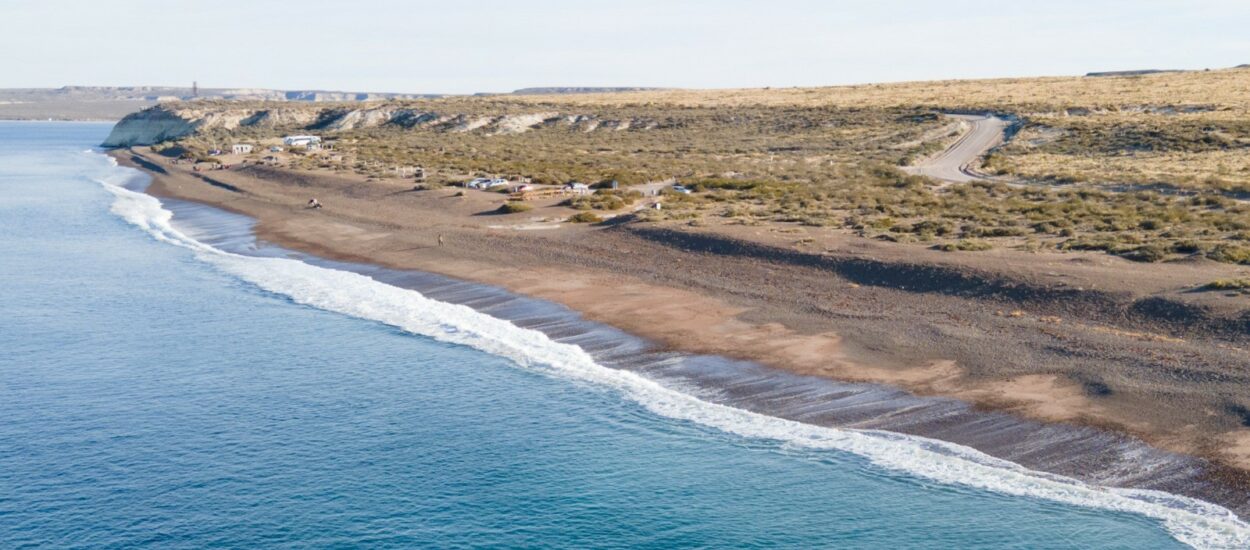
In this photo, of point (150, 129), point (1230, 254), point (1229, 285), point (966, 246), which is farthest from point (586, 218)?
point (150, 129)

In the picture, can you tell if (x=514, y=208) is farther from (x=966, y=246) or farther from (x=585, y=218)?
(x=966, y=246)

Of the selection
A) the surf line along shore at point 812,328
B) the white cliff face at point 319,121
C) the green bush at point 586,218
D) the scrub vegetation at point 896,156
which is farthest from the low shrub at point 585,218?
the white cliff face at point 319,121

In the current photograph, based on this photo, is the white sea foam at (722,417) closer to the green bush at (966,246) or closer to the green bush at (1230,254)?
the green bush at (966,246)

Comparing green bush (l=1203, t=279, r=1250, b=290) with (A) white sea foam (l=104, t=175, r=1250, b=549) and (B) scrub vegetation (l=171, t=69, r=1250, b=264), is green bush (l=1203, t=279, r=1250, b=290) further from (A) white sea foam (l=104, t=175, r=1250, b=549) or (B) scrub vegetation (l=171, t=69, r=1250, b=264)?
(A) white sea foam (l=104, t=175, r=1250, b=549)

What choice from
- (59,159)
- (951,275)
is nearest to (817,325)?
(951,275)

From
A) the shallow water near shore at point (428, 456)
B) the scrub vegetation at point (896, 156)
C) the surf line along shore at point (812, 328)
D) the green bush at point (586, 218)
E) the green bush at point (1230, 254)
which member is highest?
the scrub vegetation at point (896, 156)

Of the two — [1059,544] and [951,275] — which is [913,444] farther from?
[951,275]

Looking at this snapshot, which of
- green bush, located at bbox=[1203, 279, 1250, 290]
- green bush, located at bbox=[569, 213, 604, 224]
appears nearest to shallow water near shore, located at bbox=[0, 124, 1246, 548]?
green bush, located at bbox=[1203, 279, 1250, 290]
